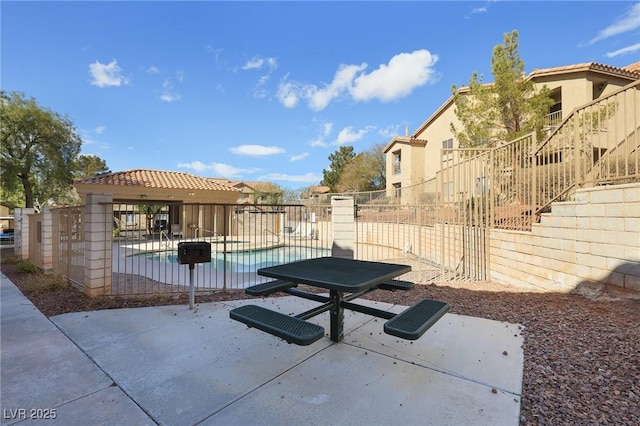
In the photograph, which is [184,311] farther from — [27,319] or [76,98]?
[76,98]

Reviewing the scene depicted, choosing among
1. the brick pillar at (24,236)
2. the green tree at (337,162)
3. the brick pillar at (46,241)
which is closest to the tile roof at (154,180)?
the brick pillar at (24,236)

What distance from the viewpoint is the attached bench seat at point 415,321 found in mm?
2018

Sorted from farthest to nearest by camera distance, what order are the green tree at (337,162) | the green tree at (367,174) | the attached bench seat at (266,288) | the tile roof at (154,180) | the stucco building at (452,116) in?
1. the green tree at (337,162)
2. the green tree at (367,174)
3. the tile roof at (154,180)
4. the stucco building at (452,116)
5. the attached bench seat at (266,288)

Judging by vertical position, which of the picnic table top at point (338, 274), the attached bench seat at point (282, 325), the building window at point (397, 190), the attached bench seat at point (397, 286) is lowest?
the attached bench seat at point (282, 325)

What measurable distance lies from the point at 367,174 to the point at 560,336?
30.4 meters

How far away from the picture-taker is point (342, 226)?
5.18m

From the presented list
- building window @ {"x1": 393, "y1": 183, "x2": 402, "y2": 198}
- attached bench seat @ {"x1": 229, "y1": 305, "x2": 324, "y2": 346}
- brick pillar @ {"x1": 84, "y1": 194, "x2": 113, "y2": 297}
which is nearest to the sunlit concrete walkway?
attached bench seat @ {"x1": 229, "y1": 305, "x2": 324, "y2": 346}

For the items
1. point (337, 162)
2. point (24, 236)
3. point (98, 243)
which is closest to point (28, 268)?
point (24, 236)

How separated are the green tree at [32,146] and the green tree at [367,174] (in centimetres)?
2325

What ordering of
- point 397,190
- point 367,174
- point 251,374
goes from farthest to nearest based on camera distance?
point 367,174 → point 397,190 → point 251,374

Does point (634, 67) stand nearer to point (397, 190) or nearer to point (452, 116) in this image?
point (452, 116)

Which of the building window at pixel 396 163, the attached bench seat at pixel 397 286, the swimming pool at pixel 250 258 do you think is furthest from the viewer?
the building window at pixel 396 163

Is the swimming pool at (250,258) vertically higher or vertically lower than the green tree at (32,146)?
lower

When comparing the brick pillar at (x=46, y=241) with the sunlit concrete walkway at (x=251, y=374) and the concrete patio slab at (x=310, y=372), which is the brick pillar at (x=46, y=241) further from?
the concrete patio slab at (x=310, y=372)
